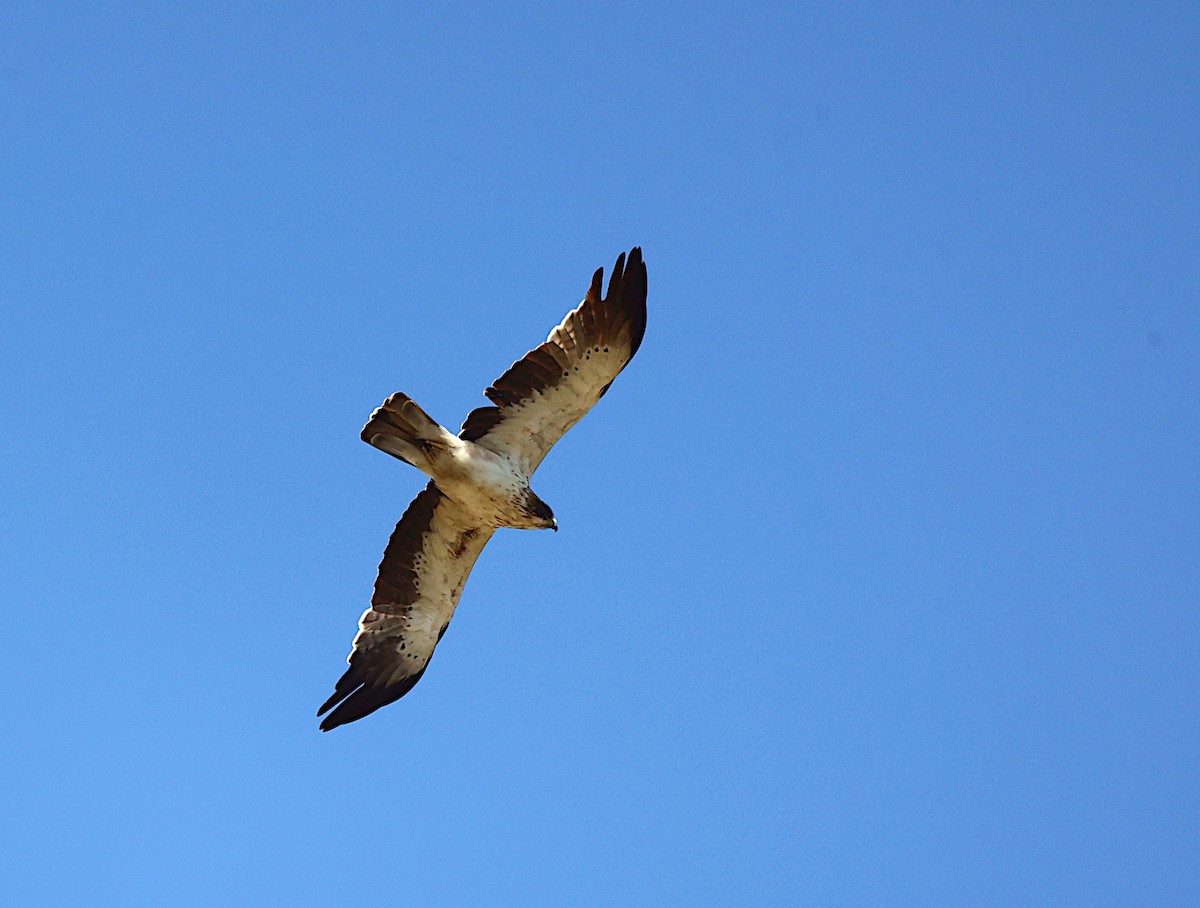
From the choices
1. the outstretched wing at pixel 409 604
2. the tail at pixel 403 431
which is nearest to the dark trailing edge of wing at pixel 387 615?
the outstretched wing at pixel 409 604

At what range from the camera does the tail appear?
9227 millimetres

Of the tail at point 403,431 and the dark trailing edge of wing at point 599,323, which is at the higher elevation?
the dark trailing edge of wing at point 599,323

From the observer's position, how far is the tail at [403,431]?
9.23 m

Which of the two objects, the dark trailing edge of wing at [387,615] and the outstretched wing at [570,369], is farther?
the dark trailing edge of wing at [387,615]

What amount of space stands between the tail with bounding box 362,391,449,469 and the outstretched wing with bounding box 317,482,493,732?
59 cm

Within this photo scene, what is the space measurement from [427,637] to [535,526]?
4.58 feet

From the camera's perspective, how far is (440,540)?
10.2m

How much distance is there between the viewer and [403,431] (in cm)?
938

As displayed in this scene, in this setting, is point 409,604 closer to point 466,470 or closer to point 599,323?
point 466,470

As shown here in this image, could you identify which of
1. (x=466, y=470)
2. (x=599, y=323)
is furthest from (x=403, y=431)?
(x=599, y=323)

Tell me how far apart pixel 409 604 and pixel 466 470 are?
1.50m

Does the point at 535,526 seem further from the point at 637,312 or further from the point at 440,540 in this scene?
the point at 637,312

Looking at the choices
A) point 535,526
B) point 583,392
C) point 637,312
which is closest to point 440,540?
point 535,526

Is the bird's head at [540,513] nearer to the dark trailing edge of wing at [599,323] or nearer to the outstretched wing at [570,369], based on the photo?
the outstretched wing at [570,369]
